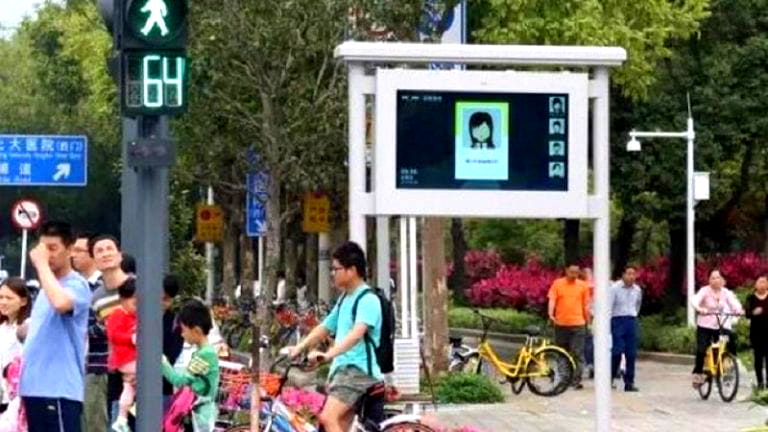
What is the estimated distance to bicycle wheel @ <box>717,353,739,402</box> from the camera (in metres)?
25.6

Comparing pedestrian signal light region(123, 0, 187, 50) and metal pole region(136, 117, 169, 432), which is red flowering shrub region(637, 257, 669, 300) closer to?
metal pole region(136, 117, 169, 432)

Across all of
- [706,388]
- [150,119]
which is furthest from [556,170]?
[706,388]

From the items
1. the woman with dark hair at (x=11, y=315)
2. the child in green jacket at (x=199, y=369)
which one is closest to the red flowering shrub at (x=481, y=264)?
the woman with dark hair at (x=11, y=315)

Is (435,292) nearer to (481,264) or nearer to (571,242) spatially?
(571,242)

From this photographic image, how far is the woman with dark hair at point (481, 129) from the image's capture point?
14414 mm

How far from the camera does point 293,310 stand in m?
38.8

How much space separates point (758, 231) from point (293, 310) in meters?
15.5

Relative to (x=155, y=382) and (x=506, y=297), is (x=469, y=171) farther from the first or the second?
(x=506, y=297)

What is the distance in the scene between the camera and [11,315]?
599 inches

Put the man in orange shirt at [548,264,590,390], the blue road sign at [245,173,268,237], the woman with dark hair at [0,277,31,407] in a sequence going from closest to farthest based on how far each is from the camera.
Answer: the woman with dark hair at [0,277,31,407]
the man in orange shirt at [548,264,590,390]
the blue road sign at [245,173,268,237]

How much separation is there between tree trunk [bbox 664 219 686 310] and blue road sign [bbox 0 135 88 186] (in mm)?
12131

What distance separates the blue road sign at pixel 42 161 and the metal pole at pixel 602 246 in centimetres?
2590

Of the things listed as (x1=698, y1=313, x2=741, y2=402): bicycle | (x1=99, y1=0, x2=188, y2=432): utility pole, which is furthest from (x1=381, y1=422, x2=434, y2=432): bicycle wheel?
(x1=698, y1=313, x2=741, y2=402): bicycle

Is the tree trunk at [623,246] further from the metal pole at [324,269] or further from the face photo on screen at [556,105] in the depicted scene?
the face photo on screen at [556,105]
